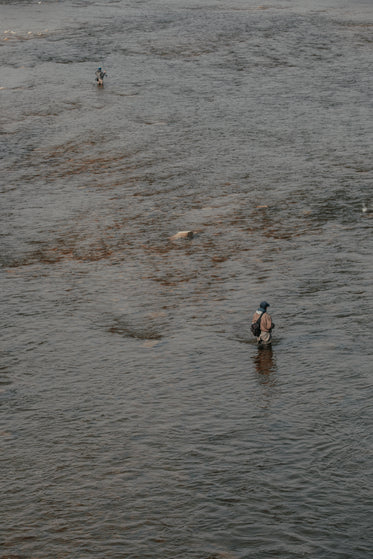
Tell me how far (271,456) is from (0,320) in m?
9.65

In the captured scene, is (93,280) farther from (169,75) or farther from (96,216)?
(169,75)

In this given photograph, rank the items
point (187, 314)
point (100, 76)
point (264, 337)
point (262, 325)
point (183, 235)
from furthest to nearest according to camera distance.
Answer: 1. point (100, 76)
2. point (183, 235)
3. point (187, 314)
4. point (264, 337)
5. point (262, 325)

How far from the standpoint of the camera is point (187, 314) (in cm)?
2208

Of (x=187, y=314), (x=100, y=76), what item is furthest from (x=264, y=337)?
(x=100, y=76)

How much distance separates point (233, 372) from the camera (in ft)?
62.3

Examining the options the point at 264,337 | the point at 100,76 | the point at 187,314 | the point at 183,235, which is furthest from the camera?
the point at 100,76

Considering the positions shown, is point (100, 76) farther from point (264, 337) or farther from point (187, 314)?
point (264, 337)

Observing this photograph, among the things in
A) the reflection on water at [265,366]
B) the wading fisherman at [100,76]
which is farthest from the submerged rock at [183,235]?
the wading fisherman at [100,76]

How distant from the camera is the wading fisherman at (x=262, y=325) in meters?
19.4

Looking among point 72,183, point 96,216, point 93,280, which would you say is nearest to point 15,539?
point 93,280

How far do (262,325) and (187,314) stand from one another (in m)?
3.17

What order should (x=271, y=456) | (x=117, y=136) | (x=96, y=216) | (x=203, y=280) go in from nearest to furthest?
(x=271, y=456) < (x=203, y=280) < (x=96, y=216) < (x=117, y=136)

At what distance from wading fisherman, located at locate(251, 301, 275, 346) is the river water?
48 cm

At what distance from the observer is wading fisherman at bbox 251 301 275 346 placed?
19.4m
